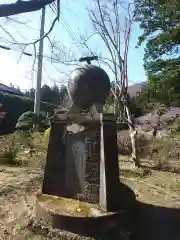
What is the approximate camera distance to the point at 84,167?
4.91 meters

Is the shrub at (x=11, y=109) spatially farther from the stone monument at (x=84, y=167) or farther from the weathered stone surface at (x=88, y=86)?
the weathered stone surface at (x=88, y=86)

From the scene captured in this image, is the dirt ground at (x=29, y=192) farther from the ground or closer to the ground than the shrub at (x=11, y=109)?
closer to the ground

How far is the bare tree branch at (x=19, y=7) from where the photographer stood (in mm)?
4148

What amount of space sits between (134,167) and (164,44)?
7.47 meters

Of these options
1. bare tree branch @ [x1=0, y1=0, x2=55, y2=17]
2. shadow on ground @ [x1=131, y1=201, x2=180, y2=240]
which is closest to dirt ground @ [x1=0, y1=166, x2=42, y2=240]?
shadow on ground @ [x1=131, y1=201, x2=180, y2=240]

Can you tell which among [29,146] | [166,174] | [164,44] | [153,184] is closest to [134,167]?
[166,174]

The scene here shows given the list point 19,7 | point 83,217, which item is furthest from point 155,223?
point 19,7

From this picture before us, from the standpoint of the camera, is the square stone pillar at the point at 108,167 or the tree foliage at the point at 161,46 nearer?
the square stone pillar at the point at 108,167

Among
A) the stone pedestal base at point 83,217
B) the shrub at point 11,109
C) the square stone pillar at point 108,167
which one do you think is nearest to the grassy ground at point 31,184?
the stone pedestal base at point 83,217

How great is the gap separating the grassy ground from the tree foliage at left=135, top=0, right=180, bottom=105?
3.53 metres

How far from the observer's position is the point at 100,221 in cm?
408

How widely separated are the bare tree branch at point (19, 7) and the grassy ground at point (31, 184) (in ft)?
9.85

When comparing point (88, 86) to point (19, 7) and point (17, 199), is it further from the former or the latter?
point (17, 199)

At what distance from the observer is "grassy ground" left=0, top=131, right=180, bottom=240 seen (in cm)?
440
